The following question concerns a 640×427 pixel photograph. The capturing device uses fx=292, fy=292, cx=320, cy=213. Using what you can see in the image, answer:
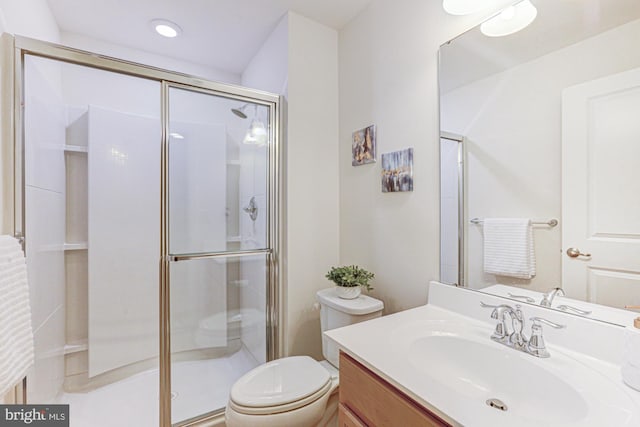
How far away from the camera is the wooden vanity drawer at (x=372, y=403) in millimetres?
669

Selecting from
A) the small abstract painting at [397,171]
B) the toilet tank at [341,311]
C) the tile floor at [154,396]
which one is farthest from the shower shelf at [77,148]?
the small abstract painting at [397,171]

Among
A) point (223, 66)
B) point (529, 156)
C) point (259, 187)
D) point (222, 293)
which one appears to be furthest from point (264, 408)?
point (223, 66)

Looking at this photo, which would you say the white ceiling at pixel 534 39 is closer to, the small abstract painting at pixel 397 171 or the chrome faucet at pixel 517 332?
the small abstract painting at pixel 397 171

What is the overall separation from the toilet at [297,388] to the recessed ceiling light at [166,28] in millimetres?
1917

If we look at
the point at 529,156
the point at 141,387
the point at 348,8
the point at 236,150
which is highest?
the point at 348,8

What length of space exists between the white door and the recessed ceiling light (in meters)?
2.11

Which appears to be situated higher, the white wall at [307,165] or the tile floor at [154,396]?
the white wall at [307,165]

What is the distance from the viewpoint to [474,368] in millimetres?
895

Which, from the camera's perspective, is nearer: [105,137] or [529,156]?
[529,156]

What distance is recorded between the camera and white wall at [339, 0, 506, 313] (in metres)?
1.29

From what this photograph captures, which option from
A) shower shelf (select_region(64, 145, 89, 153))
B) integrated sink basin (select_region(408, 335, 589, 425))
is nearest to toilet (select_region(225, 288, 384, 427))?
integrated sink basin (select_region(408, 335, 589, 425))

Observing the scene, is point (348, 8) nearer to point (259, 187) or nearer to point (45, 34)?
point (259, 187)

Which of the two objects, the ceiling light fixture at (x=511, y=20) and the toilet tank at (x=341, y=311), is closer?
the ceiling light fixture at (x=511, y=20)

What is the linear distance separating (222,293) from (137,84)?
4.94ft
